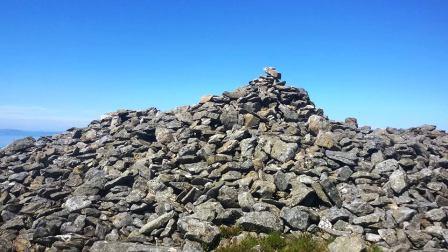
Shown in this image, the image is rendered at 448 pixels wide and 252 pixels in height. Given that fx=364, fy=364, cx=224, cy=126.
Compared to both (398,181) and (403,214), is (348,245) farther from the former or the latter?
(398,181)

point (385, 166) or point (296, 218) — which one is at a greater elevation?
point (385, 166)

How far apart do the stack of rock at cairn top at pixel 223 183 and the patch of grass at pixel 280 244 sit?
792 mm

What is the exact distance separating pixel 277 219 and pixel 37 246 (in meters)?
12.3

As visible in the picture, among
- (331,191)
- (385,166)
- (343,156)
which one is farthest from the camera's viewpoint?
(343,156)

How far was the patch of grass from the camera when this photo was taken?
1675 centimetres

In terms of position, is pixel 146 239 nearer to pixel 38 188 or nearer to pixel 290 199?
pixel 290 199

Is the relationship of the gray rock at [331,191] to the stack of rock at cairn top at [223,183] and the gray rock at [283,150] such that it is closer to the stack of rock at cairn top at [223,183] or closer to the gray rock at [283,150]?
the stack of rock at cairn top at [223,183]

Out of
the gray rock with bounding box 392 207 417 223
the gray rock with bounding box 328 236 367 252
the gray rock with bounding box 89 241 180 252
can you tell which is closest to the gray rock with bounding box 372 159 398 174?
the gray rock with bounding box 392 207 417 223

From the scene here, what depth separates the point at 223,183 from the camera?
2236 centimetres

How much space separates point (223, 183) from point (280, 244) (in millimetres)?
6168

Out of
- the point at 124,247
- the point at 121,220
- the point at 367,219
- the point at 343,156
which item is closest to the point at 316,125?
the point at 343,156

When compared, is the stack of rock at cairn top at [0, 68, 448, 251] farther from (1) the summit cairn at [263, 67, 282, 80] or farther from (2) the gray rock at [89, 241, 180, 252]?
(1) the summit cairn at [263, 67, 282, 80]

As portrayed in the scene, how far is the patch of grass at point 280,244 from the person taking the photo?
55.0ft

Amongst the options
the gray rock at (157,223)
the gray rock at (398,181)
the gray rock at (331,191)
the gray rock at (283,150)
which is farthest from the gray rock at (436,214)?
the gray rock at (157,223)
